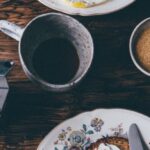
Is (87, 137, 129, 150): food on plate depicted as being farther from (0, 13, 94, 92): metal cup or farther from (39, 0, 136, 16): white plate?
(39, 0, 136, 16): white plate

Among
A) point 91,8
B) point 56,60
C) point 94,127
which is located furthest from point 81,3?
point 94,127

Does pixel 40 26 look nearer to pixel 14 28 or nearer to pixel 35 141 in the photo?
pixel 14 28

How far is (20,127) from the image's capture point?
0.96 metres

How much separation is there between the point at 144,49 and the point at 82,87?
5.9 inches

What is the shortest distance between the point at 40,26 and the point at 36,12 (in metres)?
0.07

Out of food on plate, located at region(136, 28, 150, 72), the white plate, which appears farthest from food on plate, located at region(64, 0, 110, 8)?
food on plate, located at region(136, 28, 150, 72)

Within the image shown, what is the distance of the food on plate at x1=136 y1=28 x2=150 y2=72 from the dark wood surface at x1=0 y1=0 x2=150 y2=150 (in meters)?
0.03

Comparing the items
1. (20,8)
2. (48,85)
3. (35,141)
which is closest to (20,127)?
(35,141)

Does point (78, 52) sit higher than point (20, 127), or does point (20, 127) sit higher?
point (78, 52)

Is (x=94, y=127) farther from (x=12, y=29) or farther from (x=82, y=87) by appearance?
(x=12, y=29)

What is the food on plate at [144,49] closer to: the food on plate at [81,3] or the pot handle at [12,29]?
the food on plate at [81,3]

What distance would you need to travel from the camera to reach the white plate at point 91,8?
3.15ft

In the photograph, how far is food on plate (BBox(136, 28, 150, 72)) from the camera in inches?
37.8

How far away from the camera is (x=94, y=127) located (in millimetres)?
940
